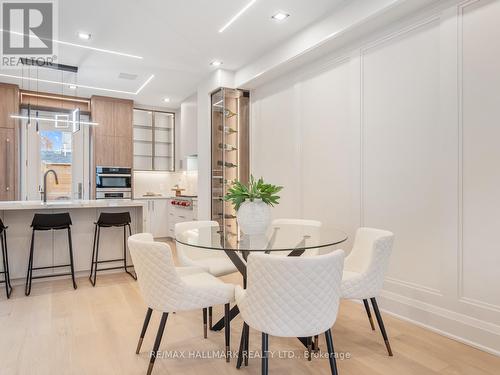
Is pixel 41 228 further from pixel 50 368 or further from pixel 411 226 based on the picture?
pixel 411 226

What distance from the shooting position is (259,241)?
6.97ft

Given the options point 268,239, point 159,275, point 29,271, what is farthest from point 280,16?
point 29,271

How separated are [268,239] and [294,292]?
72 cm

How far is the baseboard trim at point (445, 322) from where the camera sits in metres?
2.15

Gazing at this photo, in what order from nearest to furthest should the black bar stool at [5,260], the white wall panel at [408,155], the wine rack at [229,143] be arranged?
the white wall panel at [408,155] → the black bar stool at [5,260] → the wine rack at [229,143]

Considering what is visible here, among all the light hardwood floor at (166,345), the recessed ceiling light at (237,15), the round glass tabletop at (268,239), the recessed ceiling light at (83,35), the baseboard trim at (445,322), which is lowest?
the light hardwood floor at (166,345)

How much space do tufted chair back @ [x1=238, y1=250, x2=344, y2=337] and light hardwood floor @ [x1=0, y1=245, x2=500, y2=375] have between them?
60 centimetres

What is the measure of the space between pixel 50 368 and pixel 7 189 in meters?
4.30

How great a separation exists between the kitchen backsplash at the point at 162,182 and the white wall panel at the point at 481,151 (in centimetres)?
518

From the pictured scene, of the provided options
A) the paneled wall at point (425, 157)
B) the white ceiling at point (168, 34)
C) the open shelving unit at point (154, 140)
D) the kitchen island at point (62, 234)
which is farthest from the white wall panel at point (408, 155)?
the open shelving unit at point (154, 140)

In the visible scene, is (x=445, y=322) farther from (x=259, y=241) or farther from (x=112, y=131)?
(x=112, y=131)

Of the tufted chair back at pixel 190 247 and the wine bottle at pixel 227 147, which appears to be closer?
the tufted chair back at pixel 190 247

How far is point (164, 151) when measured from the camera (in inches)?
273

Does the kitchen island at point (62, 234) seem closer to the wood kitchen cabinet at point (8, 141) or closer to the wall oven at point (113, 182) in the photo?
the wood kitchen cabinet at point (8, 141)
